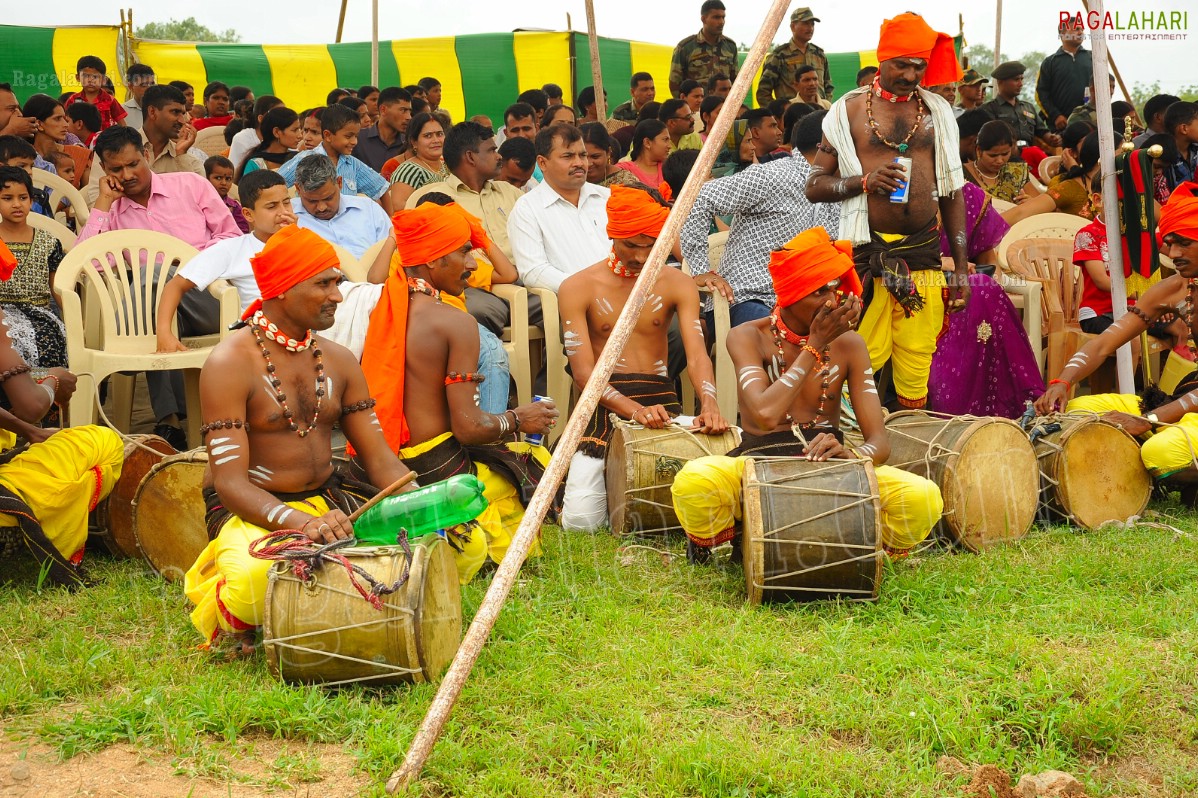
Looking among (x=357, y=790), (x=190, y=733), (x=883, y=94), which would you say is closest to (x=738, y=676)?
(x=357, y=790)

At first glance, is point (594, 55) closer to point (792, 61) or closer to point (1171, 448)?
point (792, 61)

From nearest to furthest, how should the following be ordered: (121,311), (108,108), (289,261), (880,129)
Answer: (289,261) < (880,129) < (121,311) < (108,108)

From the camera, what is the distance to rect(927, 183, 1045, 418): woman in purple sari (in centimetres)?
739

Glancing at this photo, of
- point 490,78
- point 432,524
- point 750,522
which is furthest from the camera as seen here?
point 490,78

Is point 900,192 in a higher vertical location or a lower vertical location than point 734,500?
higher

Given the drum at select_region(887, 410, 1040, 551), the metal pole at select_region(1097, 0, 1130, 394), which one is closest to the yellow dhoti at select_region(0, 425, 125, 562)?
the drum at select_region(887, 410, 1040, 551)

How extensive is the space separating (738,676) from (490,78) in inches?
490

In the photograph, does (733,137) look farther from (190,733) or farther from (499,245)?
(190,733)

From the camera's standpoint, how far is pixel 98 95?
1192cm

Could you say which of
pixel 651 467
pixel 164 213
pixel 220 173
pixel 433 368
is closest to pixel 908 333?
pixel 651 467

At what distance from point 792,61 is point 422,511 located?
9.40 meters

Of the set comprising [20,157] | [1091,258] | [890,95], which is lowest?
[1091,258]

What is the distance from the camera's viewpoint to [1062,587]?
5.04m

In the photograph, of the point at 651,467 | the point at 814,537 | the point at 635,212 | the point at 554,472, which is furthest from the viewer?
the point at 635,212
